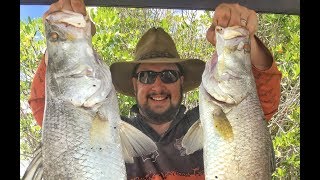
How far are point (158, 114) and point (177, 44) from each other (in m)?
1.73

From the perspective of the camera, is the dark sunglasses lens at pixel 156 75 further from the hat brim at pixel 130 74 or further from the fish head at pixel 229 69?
the fish head at pixel 229 69

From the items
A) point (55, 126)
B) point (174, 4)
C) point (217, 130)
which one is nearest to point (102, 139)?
point (55, 126)

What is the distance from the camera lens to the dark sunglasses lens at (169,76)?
347 centimetres

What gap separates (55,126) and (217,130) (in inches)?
29.1

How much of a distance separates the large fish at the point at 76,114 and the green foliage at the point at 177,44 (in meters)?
2.17

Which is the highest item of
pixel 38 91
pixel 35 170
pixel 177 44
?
pixel 177 44

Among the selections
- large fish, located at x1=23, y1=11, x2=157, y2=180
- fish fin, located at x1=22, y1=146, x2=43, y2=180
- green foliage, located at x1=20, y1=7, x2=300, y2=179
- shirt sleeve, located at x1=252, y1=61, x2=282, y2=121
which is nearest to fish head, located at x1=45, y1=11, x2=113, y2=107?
large fish, located at x1=23, y1=11, x2=157, y2=180

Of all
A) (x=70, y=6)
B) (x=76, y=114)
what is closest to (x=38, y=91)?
(x=76, y=114)

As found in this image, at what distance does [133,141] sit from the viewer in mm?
2605

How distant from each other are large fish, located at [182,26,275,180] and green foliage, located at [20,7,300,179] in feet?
6.65

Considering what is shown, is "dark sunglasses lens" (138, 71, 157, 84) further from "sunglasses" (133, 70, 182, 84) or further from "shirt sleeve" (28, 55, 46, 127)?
"shirt sleeve" (28, 55, 46, 127)

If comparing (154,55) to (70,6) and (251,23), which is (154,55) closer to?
(251,23)

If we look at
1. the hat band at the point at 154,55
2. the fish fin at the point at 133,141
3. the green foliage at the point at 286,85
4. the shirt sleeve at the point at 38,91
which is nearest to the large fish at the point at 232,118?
the fish fin at the point at 133,141
